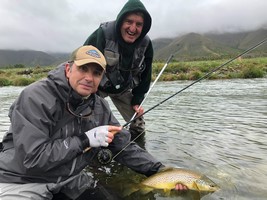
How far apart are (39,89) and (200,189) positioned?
230 centimetres

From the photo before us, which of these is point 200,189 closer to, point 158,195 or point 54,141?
point 158,195

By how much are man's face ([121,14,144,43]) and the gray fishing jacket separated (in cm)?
189

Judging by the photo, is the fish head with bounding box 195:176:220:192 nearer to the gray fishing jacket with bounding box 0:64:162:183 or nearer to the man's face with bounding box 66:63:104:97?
the gray fishing jacket with bounding box 0:64:162:183

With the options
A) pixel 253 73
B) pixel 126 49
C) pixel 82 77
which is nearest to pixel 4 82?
pixel 253 73

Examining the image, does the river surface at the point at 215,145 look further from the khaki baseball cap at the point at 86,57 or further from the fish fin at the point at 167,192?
the khaki baseball cap at the point at 86,57

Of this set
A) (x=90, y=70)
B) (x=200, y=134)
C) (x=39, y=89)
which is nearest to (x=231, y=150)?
(x=200, y=134)

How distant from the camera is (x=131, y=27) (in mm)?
5246

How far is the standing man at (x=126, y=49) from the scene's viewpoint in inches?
207

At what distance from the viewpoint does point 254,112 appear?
374 inches

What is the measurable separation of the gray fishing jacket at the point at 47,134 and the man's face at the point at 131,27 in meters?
1.89

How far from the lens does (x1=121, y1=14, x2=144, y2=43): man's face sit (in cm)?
523

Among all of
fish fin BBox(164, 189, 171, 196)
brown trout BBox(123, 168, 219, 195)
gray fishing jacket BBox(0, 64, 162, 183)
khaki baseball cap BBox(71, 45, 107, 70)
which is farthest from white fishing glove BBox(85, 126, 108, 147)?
fish fin BBox(164, 189, 171, 196)

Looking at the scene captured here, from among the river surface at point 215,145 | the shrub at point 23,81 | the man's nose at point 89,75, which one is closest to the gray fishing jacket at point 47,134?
the man's nose at point 89,75

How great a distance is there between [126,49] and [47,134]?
276 cm
